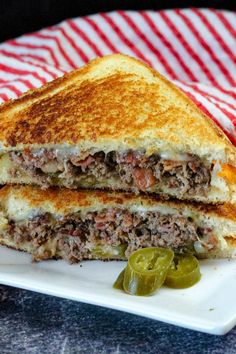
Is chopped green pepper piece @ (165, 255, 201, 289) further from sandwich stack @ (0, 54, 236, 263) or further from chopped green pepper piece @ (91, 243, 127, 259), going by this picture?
chopped green pepper piece @ (91, 243, 127, 259)

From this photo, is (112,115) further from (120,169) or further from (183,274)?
(183,274)

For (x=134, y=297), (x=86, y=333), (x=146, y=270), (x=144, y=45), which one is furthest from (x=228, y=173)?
(x=144, y=45)

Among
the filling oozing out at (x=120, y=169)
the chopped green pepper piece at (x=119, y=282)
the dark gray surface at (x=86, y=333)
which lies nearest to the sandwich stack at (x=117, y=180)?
the filling oozing out at (x=120, y=169)

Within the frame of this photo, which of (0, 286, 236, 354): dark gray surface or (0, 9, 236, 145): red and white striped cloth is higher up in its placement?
(0, 9, 236, 145): red and white striped cloth

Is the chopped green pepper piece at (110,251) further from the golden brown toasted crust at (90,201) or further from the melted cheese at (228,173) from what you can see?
the melted cheese at (228,173)

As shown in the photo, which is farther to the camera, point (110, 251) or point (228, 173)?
point (110, 251)

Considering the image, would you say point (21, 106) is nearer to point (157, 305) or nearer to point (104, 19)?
point (157, 305)

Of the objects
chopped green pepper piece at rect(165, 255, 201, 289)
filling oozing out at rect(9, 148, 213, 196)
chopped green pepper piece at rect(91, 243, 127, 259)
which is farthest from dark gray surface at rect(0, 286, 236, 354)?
filling oozing out at rect(9, 148, 213, 196)
